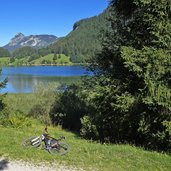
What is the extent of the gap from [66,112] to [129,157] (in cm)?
2052

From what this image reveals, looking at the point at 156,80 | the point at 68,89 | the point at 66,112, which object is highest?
the point at 156,80

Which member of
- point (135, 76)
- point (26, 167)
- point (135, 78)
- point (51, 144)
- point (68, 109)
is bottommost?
point (68, 109)

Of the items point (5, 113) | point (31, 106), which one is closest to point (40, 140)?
point (5, 113)

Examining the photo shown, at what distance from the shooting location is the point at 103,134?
757 inches

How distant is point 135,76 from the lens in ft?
54.2

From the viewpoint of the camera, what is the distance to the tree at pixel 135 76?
1470 cm

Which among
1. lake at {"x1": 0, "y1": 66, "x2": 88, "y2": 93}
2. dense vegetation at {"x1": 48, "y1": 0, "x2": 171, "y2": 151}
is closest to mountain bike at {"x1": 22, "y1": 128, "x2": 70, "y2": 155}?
dense vegetation at {"x1": 48, "y1": 0, "x2": 171, "y2": 151}

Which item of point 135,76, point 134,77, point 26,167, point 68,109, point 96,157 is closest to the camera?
point 26,167

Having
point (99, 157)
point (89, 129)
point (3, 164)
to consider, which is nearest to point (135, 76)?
point (89, 129)

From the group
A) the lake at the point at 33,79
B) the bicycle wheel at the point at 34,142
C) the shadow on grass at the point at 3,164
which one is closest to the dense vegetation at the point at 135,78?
the lake at the point at 33,79

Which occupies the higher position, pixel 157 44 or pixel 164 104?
pixel 157 44

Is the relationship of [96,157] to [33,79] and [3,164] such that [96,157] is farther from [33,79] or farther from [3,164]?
[33,79]

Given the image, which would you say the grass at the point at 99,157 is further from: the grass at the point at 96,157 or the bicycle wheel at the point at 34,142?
the bicycle wheel at the point at 34,142

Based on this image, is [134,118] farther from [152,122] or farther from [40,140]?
[40,140]
